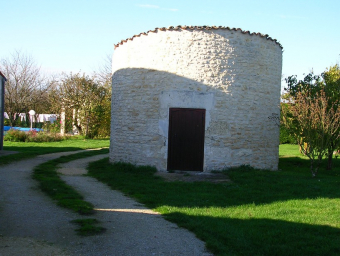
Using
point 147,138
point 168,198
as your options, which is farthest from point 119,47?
point 168,198

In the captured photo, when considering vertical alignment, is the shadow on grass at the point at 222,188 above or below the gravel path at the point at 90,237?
above

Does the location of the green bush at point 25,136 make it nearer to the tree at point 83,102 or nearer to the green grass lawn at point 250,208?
the tree at point 83,102

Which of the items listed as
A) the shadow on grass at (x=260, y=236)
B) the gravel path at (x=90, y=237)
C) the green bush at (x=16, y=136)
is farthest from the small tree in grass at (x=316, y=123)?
the green bush at (x=16, y=136)

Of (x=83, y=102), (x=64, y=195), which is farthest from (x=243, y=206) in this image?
(x=83, y=102)

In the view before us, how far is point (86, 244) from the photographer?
476 cm

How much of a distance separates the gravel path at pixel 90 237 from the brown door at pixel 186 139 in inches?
150

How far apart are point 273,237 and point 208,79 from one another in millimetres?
7167

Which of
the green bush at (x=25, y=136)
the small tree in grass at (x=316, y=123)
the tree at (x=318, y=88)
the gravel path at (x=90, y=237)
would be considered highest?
the tree at (x=318, y=88)

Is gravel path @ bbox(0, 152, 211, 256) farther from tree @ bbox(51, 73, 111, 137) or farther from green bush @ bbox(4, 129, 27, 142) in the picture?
tree @ bbox(51, 73, 111, 137)

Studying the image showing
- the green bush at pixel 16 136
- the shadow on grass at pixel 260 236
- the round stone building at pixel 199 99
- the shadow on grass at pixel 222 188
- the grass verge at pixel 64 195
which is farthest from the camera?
the green bush at pixel 16 136

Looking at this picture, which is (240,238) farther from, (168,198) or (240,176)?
(240,176)

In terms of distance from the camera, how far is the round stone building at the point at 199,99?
11.7 m

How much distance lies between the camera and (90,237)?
16.6 ft

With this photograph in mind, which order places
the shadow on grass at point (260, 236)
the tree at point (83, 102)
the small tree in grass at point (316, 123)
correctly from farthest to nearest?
1. the tree at point (83, 102)
2. the small tree in grass at point (316, 123)
3. the shadow on grass at point (260, 236)
